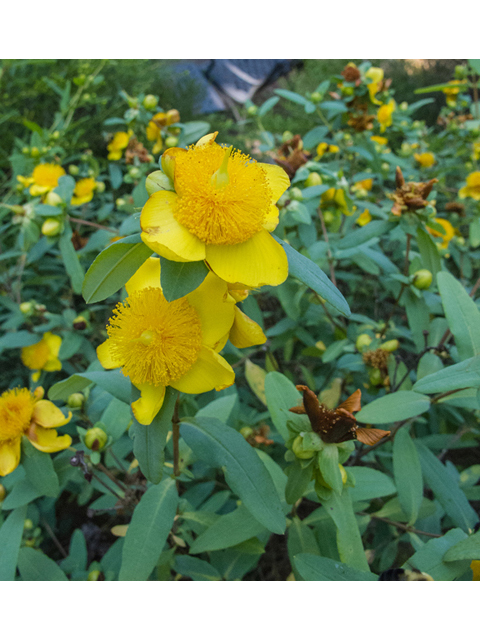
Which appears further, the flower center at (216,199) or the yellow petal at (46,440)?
the yellow petal at (46,440)

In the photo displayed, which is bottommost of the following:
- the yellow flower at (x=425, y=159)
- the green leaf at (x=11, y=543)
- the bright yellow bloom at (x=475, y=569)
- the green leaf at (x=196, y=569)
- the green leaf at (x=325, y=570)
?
the green leaf at (x=196, y=569)

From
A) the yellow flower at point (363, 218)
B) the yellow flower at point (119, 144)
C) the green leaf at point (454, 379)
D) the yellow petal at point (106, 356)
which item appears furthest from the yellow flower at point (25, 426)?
the yellow flower at point (119, 144)

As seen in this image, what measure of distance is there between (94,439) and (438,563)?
69cm

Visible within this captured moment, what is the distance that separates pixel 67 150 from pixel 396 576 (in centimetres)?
210

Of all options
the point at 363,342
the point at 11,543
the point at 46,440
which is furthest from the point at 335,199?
the point at 11,543

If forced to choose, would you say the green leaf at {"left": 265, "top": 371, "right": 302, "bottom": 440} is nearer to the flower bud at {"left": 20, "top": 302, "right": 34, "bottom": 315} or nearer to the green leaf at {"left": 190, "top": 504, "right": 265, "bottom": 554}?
the green leaf at {"left": 190, "top": 504, "right": 265, "bottom": 554}

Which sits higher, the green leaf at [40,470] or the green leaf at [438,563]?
the green leaf at [40,470]

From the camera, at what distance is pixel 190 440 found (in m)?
0.75

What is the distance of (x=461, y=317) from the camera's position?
2.84 feet

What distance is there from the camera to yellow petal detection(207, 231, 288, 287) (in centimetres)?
51

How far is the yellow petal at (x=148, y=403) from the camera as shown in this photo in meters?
0.58

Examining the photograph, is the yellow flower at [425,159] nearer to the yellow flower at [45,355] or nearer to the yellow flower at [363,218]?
the yellow flower at [363,218]

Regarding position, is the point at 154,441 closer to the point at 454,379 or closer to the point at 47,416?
the point at 47,416

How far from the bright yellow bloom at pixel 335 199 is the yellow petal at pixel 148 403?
94 centimetres
